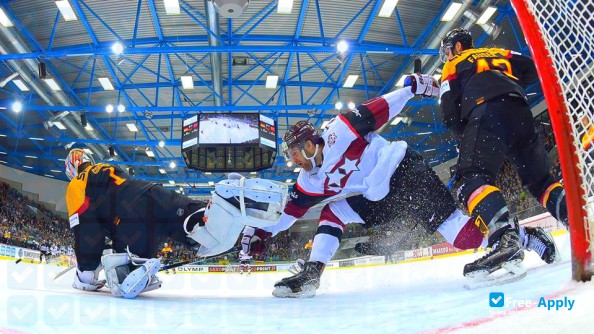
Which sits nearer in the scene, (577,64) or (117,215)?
(577,64)

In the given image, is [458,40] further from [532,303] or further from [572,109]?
[532,303]

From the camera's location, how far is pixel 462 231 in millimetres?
2268

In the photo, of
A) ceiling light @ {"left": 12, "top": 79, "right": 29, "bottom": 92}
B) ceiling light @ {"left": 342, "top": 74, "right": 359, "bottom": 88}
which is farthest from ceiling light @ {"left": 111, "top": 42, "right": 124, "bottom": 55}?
ceiling light @ {"left": 342, "top": 74, "right": 359, "bottom": 88}

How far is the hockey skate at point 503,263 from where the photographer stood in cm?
158

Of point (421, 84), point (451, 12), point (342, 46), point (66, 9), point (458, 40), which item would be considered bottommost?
point (421, 84)

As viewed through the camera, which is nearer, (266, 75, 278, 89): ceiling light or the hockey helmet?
the hockey helmet

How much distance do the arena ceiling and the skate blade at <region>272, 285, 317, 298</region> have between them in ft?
14.6

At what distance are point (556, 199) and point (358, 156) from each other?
0.89 metres

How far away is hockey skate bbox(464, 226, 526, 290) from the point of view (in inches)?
62.1

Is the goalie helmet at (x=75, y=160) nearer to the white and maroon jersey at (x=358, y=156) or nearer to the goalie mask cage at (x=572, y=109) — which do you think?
the white and maroon jersey at (x=358, y=156)

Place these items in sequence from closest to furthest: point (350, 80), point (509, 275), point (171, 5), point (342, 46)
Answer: point (509, 275), point (171, 5), point (342, 46), point (350, 80)

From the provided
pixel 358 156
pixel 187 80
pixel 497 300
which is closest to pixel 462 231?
pixel 358 156

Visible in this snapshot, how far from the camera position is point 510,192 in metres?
5.87

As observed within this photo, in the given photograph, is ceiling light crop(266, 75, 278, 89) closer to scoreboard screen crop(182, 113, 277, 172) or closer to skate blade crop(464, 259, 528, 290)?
scoreboard screen crop(182, 113, 277, 172)
